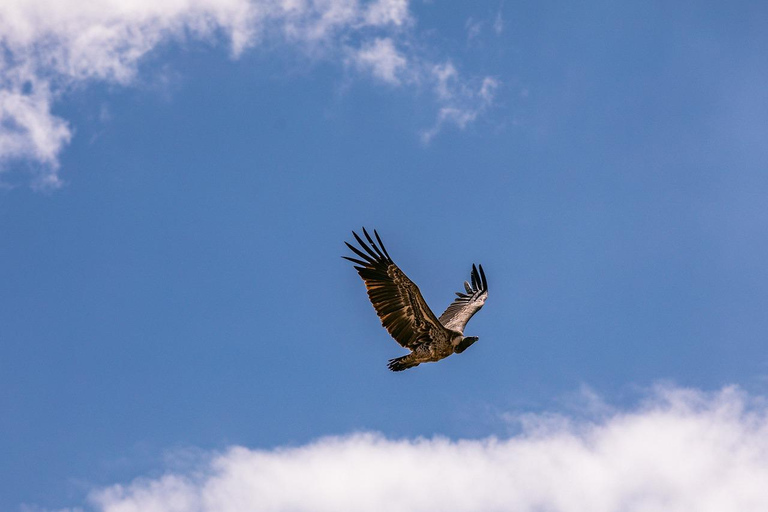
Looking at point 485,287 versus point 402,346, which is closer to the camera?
point 402,346

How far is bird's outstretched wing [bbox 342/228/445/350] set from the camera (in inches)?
931

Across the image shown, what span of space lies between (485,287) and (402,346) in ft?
19.9

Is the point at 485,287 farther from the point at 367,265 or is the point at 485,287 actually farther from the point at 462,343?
the point at 367,265

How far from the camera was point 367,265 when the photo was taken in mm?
23797

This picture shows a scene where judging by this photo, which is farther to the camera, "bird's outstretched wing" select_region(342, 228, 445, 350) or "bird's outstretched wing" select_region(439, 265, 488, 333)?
"bird's outstretched wing" select_region(439, 265, 488, 333)

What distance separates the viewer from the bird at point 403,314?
23688mm

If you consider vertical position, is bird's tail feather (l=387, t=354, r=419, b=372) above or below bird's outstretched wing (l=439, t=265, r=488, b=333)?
below

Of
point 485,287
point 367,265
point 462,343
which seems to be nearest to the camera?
point 367,265

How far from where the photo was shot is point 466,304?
2911cm

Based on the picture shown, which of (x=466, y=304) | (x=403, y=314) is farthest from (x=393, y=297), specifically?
(x=466, y=304)

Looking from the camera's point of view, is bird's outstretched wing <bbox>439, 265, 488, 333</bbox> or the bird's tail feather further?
bird's outstretched wing <bbox>439, 265, 488, 333</bbox>

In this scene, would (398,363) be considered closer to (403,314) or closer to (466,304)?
(403,314)

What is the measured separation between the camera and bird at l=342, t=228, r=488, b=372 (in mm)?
23688

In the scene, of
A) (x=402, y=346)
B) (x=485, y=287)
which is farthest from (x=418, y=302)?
(x=485, y=287)
